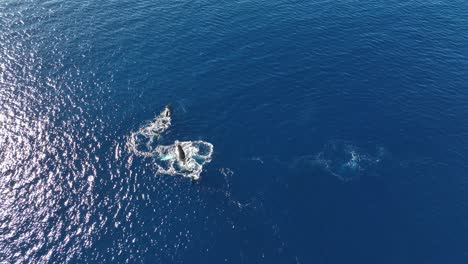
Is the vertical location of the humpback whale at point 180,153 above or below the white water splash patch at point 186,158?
above

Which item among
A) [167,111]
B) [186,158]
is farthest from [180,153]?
[167,111]

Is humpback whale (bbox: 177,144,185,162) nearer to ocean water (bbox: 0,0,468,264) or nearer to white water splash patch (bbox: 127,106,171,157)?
ocean water (bbox: 0,0,468,264)

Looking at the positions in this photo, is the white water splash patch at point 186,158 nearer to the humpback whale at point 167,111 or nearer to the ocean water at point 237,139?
the ocean water at point 237,139

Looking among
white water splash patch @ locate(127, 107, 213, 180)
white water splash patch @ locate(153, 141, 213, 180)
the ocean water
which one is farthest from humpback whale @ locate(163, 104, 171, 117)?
white water splash patch @ locate(153, 141, 213, 180)

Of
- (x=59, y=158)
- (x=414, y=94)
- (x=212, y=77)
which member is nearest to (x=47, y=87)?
(x=59, y=158)

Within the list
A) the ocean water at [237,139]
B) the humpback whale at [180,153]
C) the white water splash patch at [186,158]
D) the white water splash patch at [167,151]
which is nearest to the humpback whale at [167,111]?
the white water splash patch at [167,151]

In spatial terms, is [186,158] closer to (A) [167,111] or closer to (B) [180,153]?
(B) [180,153]

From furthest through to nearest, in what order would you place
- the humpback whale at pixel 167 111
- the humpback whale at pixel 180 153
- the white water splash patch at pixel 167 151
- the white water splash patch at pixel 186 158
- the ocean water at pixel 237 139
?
the humpback whale at pixel 167 111, the white water splash patch at pixel 167 151, the humpback whale at pixel 180 153, the white water splash patch at pixel 186 158, the ocean water at pixel 237 139

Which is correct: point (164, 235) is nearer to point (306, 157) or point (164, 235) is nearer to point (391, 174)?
point (306, 157)
